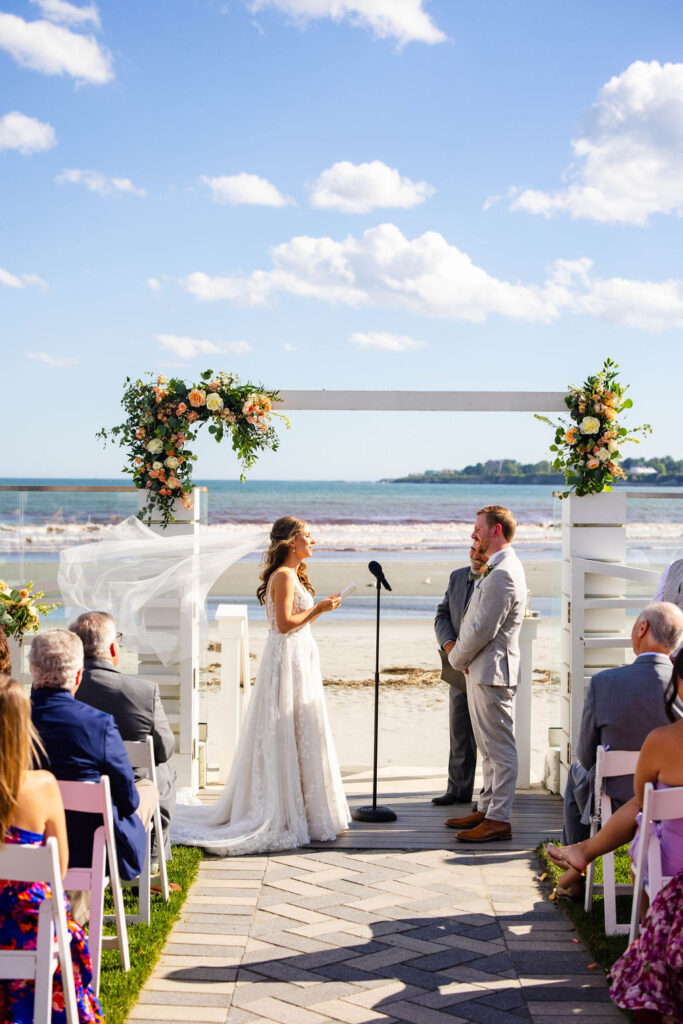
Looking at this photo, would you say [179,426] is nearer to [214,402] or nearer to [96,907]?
[214,402]

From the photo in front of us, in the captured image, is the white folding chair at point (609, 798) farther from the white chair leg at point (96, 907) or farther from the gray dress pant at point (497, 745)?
the white chair leg at point (96, 907)

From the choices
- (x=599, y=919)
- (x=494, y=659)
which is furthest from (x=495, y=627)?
(x=599, y=919)

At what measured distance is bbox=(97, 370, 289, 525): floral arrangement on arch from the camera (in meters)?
6.32

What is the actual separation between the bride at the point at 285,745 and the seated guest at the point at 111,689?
122cm

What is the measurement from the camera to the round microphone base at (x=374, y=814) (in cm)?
587

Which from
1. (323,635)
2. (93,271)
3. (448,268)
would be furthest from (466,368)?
→ (323,635)

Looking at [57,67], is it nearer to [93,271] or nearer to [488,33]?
[488,33]

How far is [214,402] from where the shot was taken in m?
6.30

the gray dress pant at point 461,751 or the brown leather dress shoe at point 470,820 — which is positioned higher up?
the gray dress pant at point 461,751

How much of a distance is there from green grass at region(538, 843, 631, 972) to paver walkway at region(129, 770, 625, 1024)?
5 cm

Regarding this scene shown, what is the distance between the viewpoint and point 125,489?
6.45 metres

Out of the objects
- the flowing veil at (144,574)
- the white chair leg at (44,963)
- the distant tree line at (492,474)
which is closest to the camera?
the white chair leg at (44,963)

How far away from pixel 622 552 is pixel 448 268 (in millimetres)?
30768

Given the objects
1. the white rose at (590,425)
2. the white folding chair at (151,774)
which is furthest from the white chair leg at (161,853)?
the white rose at (590,425)
